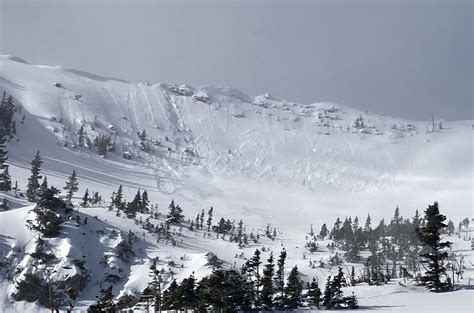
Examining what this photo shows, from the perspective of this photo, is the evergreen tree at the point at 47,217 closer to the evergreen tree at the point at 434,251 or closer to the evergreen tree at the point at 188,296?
the evergreen tree at the point at 188,296

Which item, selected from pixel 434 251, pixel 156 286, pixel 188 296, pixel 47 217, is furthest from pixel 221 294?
pixel 47 217

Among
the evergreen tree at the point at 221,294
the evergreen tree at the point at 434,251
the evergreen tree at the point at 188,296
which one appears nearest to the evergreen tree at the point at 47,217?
the evergreen tree at the point at 188,296

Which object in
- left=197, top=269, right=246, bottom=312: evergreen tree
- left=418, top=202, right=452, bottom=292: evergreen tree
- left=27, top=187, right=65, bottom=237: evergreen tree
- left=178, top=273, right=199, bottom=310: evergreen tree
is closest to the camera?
left=418, top=202, right=452, bottom=292: evergreen tree

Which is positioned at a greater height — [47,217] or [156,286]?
[47,217]

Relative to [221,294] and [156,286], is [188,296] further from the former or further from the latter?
[156,286]

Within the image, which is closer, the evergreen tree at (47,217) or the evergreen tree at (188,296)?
the evergreen tree at (188,296)

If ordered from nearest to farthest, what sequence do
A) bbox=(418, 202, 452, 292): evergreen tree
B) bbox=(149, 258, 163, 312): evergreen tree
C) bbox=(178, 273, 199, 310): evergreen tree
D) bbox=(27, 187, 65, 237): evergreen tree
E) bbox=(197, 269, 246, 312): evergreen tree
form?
bbox=(418, 202, 452, 292): evergreen tree < bbox=(197, 269, 246, 312): evergreen tree < bbox=(149, 258, 163, 312): evergreen tree < bbox=(178, 273, 199, 310): evergreen tree < bbox=(27, 187, 65, 237): evergreen tree

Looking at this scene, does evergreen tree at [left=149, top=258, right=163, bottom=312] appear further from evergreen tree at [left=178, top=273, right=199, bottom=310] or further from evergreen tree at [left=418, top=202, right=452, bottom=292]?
evergreen tree at [left=418, top=202, right=452, bottom=292]

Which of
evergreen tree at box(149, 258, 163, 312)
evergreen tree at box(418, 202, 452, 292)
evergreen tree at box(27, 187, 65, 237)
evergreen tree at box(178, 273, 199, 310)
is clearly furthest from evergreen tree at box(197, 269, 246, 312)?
evergreen tree at box(27, 187, 65, 237)

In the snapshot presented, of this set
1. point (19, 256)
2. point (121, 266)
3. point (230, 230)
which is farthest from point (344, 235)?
point (19, 256)

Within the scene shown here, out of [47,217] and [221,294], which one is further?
[47,217]

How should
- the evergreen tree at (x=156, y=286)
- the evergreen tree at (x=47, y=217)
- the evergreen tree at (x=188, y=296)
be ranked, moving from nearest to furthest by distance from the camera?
1. the evergreen tree at (x=156, y=286)
2. the evergreen tree at (x=188, y=296)
3. the evergreen tree at (x=47, y=217)

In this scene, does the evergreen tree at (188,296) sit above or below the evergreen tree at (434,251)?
below

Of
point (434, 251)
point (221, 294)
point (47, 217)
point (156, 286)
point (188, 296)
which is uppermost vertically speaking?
point (47, 217)
